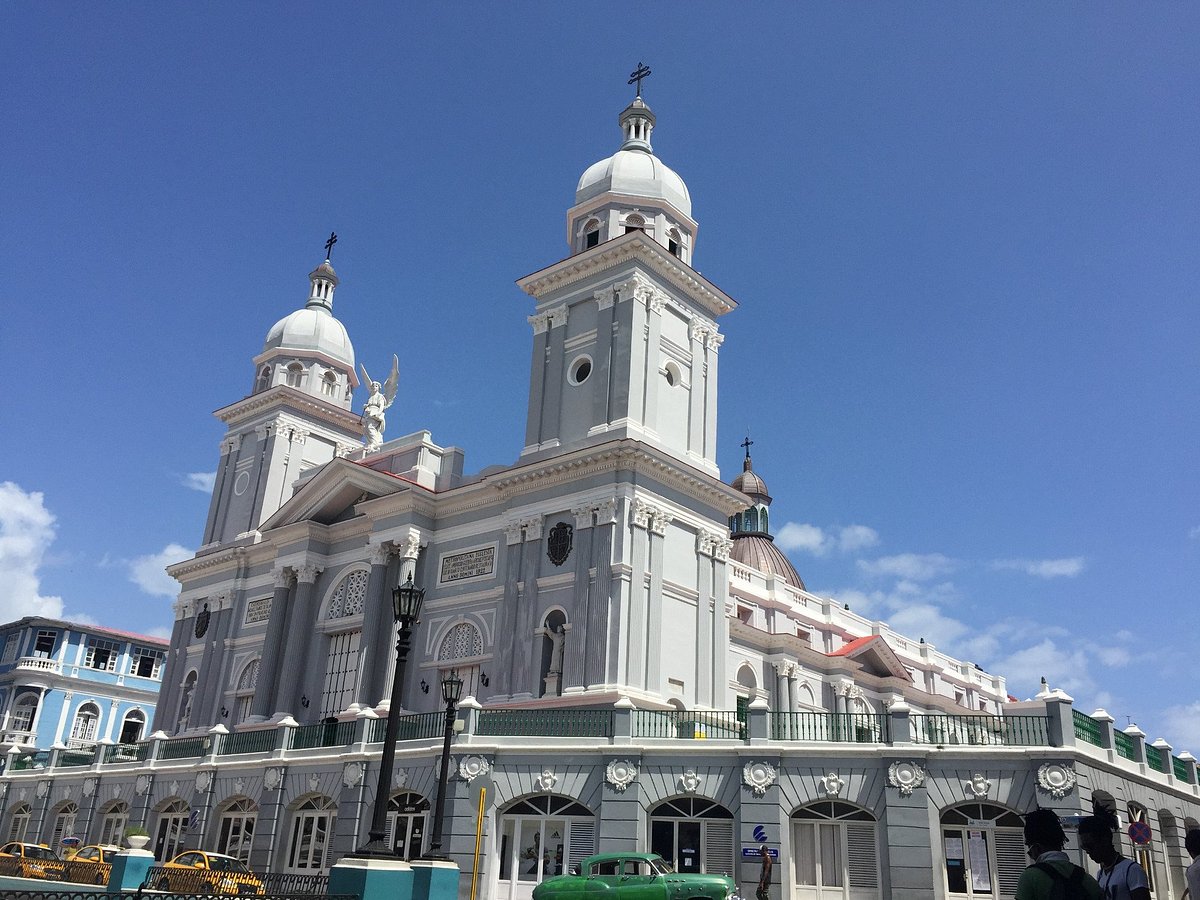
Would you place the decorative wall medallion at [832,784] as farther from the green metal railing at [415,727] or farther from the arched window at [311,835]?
the arched window at [311,835]

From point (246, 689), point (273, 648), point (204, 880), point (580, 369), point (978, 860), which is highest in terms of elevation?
point (580, 369)

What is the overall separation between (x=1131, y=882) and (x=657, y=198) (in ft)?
116

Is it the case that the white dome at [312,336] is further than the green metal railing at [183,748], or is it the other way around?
the white dome at [312,336]

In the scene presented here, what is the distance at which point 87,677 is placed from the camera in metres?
67.5

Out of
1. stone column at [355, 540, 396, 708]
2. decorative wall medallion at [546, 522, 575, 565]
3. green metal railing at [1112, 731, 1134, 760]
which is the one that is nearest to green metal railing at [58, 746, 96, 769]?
stone column at [355, 540, 396, 708]

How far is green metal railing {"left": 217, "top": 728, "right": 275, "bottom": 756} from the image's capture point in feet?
106

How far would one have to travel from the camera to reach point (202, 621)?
161 ft

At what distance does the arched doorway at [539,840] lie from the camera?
24422 millimetres

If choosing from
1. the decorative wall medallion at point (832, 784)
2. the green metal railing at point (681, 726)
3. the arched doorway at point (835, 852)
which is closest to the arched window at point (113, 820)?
the green metal railing at point (681, 726)

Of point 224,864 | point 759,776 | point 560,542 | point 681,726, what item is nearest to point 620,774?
point 681,726

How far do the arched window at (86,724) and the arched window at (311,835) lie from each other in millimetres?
43017

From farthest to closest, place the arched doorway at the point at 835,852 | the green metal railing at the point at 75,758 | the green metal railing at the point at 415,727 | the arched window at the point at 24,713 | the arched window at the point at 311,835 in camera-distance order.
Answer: the arched window at the point at 24,713
the green metal railing at the point at 75,758
the arched window at the point at 311,835
the green metal railing at the point at 415,727
the arched doorway at the point at 835,852

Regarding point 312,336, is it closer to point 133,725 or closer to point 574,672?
point 574,672

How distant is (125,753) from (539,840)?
855 inches
